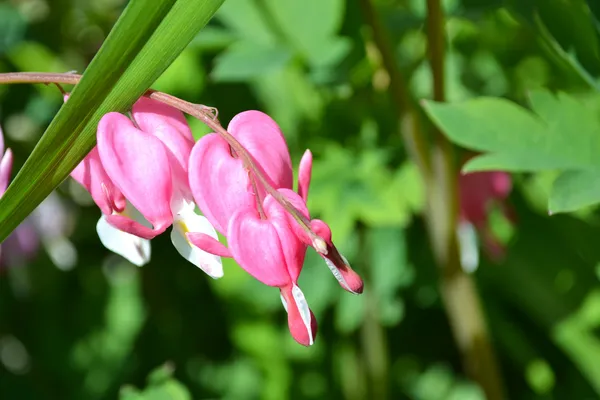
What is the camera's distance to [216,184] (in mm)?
574

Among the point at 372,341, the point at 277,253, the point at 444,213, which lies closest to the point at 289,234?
the point at 277,253

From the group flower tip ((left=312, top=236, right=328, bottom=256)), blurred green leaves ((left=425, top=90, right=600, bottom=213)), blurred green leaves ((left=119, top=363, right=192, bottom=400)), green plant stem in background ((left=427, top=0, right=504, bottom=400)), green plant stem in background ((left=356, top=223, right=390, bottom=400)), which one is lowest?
green plant stem in background ((left=356, top=223, right=390, bottom=400))

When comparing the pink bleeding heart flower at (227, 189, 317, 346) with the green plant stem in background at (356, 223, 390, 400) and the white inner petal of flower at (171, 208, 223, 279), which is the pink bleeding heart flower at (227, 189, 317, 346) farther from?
the green plant stem in background at (356, 223, 390, 400)

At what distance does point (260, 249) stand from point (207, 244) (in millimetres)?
38

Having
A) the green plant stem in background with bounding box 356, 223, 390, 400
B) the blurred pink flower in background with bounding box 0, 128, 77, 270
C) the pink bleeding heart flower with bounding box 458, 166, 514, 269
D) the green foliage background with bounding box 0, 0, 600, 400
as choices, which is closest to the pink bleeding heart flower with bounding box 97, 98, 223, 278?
the green foliage background with bounding box 0, 0, 600, 400

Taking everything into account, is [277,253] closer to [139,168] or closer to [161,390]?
[139,168]

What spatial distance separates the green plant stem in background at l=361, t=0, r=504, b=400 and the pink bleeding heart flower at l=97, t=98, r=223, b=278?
35 cm

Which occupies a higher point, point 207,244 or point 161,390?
point 207,244

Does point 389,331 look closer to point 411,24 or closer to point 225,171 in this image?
point 411,24

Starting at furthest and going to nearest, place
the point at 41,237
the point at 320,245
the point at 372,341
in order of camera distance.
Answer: the point at 41,237
the point at 372,341
the point at 320,245

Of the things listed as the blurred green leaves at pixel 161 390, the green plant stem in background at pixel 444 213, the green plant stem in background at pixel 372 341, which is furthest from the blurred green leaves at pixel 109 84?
the green plant stem in background at pixel 372 341

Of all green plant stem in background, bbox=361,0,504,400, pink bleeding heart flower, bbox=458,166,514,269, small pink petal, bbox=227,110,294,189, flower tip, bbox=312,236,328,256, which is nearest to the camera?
flower tip, bbox=312,236,328,256

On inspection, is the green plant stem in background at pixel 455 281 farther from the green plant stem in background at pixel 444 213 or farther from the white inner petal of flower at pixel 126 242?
the white inner petal of flower at pixel 126 242

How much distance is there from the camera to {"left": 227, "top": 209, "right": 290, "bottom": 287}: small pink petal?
0.53m
